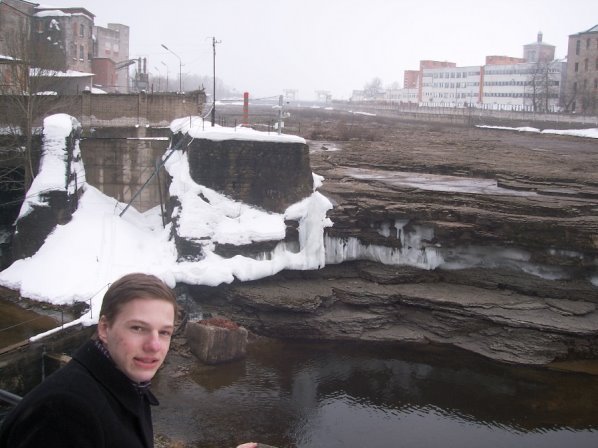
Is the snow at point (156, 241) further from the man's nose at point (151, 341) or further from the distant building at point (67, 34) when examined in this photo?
the man's nose at point (151, 341)

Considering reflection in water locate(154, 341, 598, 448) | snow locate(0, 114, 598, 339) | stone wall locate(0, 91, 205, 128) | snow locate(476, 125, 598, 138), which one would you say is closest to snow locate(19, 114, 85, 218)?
snow locate(0, 114, 598, 339)

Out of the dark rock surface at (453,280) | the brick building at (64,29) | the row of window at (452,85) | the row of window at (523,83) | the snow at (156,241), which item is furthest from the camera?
the row of window at (452,85)

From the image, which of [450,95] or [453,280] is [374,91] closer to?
[450,95]

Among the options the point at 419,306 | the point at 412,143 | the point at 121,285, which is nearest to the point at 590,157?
the point at 412,143

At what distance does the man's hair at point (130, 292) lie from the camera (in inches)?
86.1

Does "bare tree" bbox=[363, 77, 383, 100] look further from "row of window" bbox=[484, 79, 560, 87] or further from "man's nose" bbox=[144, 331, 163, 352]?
"man's nose" bbox=[144, 331, 163, 352]

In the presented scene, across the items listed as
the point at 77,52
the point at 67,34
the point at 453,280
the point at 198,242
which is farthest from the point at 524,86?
the point at 198,242

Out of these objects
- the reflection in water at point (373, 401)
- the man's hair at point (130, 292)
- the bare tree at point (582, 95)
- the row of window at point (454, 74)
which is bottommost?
the reflection in water at point (373, 401)

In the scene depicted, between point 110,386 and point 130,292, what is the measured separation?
0.33m

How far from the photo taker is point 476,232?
18.8 metres

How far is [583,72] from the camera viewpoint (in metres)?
60.9

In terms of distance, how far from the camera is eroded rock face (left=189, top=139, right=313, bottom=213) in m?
20.2

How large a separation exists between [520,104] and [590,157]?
52.0m

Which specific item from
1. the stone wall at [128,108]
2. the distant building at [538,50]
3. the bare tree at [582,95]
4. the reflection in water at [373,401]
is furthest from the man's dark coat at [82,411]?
the distant building at [538,50]
